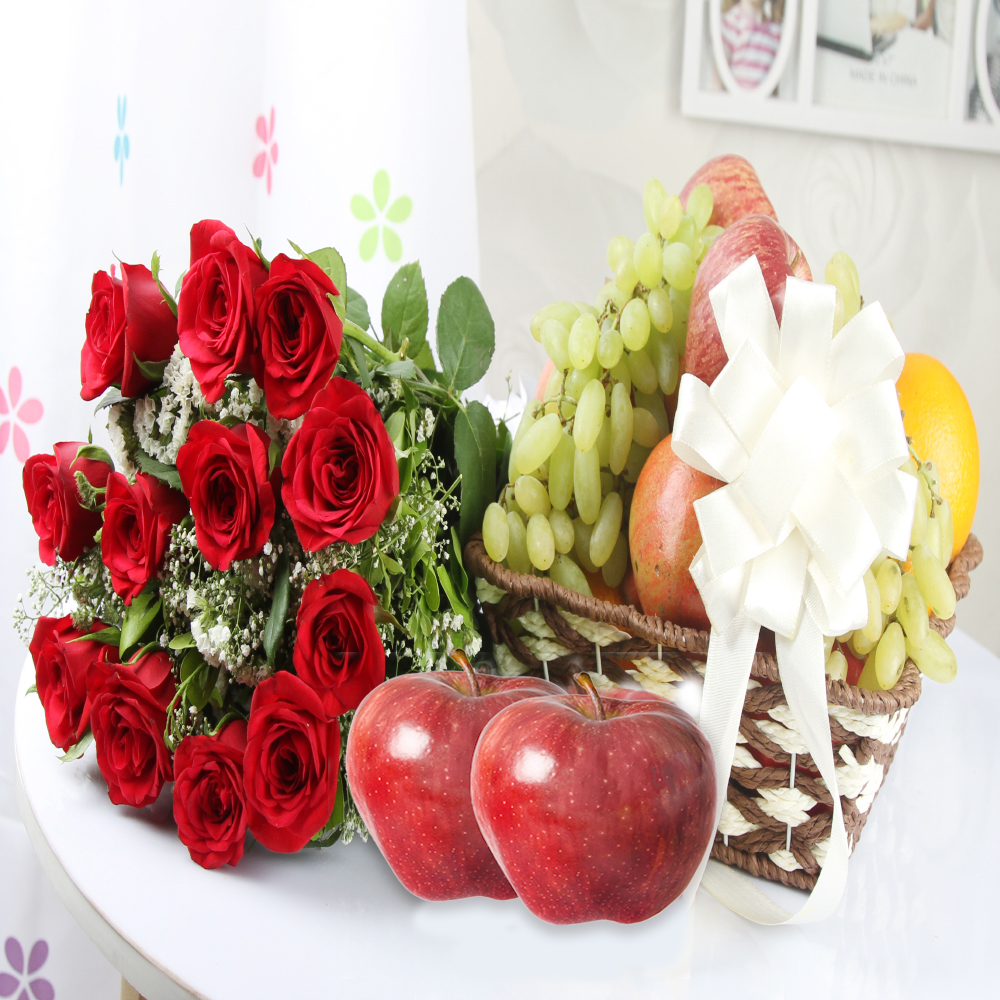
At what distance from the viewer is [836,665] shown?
0.47m

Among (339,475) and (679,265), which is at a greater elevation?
(679,265)

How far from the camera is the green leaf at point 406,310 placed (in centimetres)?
61

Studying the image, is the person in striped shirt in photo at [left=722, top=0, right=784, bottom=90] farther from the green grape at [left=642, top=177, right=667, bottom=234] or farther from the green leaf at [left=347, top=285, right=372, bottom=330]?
the green leaf at [left=347, top=285, right=372, bottom=330]

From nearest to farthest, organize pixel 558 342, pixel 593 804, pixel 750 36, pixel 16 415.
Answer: pixel 593 804
pixel 558 342
pixel 16 415
pixel 750 36

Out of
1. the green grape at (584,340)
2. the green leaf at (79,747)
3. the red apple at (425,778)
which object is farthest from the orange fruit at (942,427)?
the green leaf at (79,747)

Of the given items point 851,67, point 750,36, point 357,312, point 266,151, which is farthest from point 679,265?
point 851,67

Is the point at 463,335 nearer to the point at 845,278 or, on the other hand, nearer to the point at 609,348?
the point at 609,348

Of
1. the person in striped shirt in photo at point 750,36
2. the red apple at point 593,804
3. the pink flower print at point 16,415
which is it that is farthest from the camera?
A: the person in striped shirt in photo at point 750,36

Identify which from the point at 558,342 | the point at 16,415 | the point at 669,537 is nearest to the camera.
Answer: the point at 669,537

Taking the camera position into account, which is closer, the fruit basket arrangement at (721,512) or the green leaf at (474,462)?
the fruit basket arrangement at (721,512)

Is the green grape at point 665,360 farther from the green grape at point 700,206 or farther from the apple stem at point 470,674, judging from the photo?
the apple stem at point 470,674

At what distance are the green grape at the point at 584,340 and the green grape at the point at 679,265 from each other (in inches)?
2.4

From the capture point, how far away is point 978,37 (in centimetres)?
144

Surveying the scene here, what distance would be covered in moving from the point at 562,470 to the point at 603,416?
46 mm
